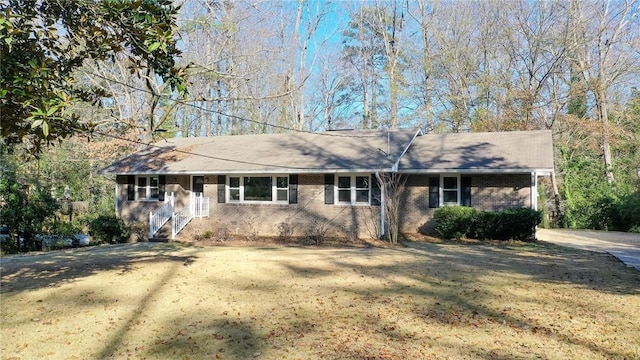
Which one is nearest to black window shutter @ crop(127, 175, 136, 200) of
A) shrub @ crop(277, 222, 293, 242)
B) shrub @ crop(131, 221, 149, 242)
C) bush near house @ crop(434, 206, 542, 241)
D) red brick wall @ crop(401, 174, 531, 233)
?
shrub @ crop(131, 221, 149, 242)

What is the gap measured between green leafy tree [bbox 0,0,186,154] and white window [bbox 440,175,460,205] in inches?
504

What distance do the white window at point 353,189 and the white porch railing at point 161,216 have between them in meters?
6.99

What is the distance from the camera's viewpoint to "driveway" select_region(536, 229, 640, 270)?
11297mm

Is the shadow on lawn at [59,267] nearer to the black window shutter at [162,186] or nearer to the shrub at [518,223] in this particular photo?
the black window shutter at [162,186]

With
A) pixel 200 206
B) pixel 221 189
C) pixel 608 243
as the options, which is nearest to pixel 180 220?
pixel 200 206

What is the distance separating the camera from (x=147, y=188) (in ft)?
65.2

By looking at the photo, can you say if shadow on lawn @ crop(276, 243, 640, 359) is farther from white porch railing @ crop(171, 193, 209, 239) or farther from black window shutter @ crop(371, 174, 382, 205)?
white porch railing @ crop(171, 193, 209, 239)

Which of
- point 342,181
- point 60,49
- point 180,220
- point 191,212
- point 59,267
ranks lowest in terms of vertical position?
point 59,267

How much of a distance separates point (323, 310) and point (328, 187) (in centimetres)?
1057

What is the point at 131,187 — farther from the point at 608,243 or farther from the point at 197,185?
the point at 608,243

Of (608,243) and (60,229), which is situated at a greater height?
(60,229)

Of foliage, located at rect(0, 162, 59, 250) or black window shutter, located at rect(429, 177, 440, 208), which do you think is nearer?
foliage, located at rect(0, 162, 59, 250)

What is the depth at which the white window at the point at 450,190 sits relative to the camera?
1639 cm

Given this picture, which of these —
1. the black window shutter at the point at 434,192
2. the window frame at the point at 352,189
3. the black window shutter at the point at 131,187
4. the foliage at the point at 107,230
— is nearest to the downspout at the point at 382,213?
the window frame at the point at 352,189
